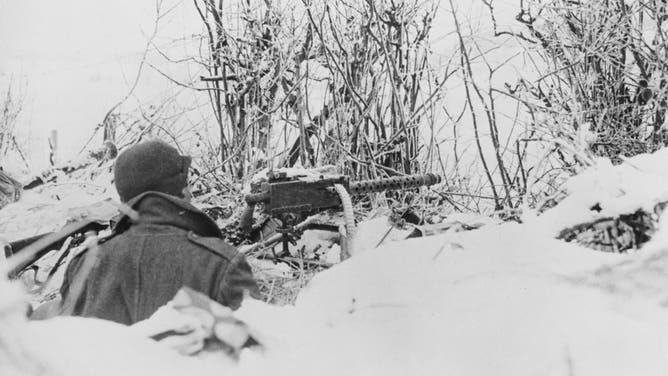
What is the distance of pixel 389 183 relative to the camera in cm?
245

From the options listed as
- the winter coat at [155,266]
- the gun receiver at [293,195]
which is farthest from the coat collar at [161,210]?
the gun receiver at [293,195]

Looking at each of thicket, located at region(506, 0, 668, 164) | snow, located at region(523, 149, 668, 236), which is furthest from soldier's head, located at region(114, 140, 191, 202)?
thicket, located at region(506, 0, 668, 164)

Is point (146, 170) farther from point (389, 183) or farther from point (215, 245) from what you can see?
point (389, 183)

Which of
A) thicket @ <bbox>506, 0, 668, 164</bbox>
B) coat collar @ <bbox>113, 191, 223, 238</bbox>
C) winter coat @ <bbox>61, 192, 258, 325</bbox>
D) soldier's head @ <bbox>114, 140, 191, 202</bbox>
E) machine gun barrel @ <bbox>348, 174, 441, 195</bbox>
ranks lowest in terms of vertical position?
winter coat @ <bbox>61, 192, 258, 325</bbox>

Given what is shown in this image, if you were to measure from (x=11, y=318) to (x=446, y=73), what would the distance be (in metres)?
3.04

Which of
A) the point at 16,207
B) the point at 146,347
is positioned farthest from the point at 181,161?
the point at 16,207

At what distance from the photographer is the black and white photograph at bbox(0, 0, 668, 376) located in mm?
989

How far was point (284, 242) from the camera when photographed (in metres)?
2.36

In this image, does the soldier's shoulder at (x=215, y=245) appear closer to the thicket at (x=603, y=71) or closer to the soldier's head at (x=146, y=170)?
the soldier's head at (x=146, y=170)

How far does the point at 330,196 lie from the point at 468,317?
1207 mm

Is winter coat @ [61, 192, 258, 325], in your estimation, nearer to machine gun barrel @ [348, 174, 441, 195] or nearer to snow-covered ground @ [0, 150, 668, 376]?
snow-covered ground @ [0, 150, 668, 376]

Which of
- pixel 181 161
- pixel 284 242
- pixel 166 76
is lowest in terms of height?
pixel 284 242

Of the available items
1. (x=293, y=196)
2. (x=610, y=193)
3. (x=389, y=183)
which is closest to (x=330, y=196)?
(x=293, y=196)

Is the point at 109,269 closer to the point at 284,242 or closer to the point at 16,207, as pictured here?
the point at 284,242
